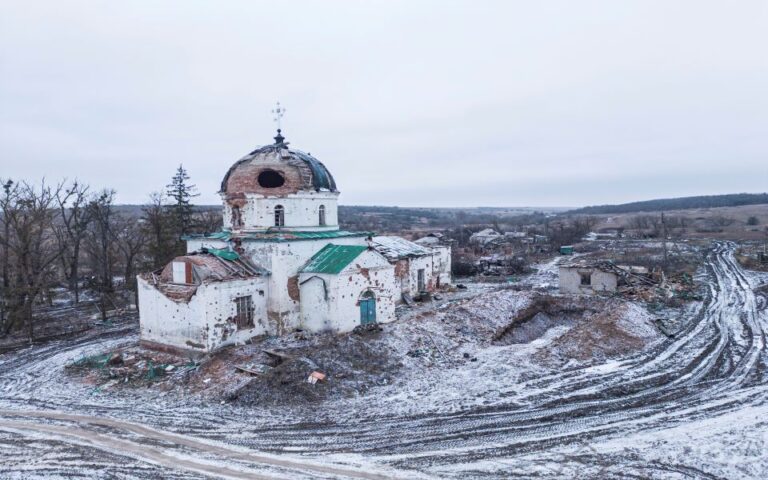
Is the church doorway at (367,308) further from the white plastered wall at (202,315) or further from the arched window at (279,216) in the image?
the arched window at (279,216)

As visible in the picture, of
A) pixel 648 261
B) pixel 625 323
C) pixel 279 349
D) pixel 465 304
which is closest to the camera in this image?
pixel 279 349

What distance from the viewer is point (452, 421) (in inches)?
518

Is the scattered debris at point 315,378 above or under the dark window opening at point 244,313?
under

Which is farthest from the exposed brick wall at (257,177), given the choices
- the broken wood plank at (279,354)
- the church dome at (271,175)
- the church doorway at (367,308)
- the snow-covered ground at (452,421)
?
the snow-covered ground at (452,421)

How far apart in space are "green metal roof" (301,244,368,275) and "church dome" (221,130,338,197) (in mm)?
3034

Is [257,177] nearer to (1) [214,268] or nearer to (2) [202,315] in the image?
(1) [214,268]

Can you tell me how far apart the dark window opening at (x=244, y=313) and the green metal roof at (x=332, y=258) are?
266 cm

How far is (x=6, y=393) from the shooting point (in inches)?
634

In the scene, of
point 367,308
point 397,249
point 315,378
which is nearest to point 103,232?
point 397,249

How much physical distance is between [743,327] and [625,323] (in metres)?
5.56

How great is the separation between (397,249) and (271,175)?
10.5 metres

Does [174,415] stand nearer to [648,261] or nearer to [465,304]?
[465,304]

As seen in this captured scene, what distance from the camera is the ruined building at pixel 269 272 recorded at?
19.6 m

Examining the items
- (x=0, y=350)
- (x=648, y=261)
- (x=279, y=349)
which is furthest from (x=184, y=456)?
(x=648, y=261)
